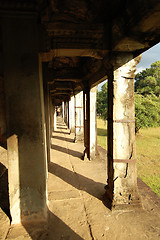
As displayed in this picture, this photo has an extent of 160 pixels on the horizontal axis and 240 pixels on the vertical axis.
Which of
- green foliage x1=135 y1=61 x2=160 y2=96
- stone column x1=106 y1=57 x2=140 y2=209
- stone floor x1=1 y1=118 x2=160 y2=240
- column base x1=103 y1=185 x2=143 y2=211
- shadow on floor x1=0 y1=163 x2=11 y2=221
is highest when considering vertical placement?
green foliage x1=135 y1=61 x2=160 y2=96

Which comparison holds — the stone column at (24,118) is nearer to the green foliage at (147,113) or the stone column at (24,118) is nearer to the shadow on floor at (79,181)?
the shadow on floor at (79,181)

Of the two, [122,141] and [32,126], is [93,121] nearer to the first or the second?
[122,141]

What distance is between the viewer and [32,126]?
2396mm

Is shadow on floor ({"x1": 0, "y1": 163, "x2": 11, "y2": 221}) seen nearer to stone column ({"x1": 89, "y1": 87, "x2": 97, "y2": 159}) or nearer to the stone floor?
the stone floor

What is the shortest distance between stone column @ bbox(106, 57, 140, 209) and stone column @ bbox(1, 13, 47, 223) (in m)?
1.35

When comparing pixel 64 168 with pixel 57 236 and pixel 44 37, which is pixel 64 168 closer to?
pixel 57 236

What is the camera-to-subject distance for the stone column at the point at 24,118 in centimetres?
224

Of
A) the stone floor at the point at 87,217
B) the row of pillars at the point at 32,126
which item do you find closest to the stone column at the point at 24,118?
the row of pillars at the point at 32,126

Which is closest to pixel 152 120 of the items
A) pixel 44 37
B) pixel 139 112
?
pixel 139 112

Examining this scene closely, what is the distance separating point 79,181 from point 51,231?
170 centimetres

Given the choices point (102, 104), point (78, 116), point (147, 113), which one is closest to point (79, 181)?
point (78, 116)

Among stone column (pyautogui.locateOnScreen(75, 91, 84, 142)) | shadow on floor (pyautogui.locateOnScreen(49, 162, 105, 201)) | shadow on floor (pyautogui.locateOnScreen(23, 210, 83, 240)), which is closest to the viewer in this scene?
shadow on floor (pyautogui.locateOnScreen(23, 210, 83, 240))

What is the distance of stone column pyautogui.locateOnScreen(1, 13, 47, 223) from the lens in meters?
2.24

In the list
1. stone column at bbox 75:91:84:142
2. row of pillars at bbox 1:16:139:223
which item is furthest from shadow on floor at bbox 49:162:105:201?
stone column at bbox 75:91:84:142
